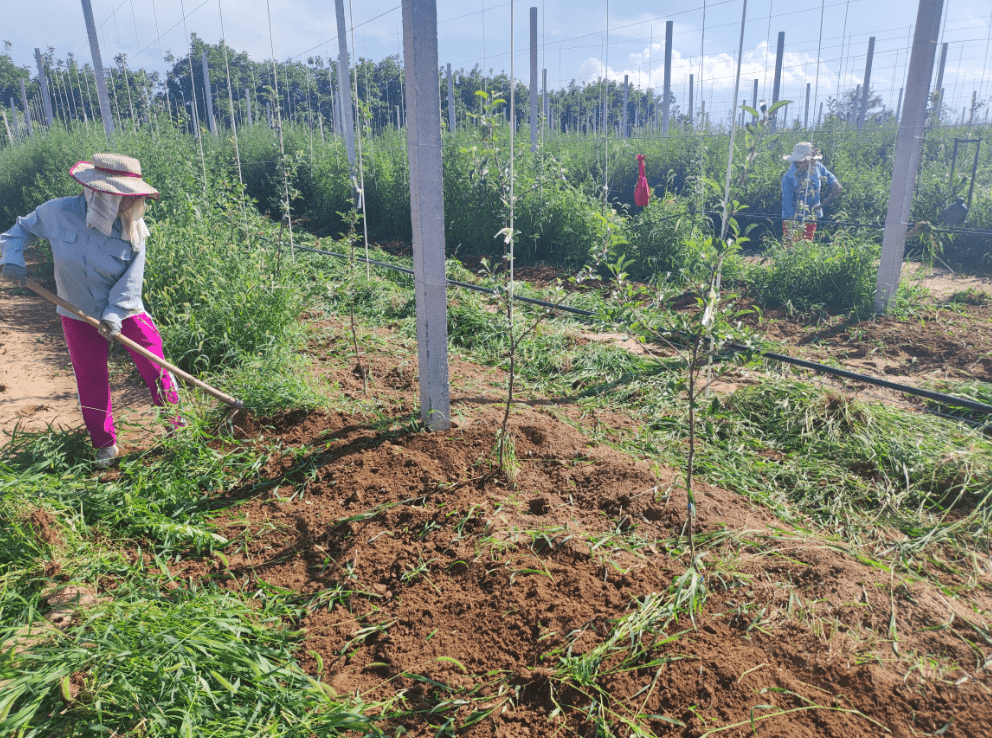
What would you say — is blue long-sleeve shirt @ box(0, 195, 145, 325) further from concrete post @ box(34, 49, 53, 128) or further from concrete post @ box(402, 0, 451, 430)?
concrete post @ box(34, 49, 53, 128)

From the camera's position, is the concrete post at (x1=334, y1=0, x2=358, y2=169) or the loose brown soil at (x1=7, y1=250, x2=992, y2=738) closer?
the loose brown soil at (x1=7, y1=250, x2=992, y2=738)

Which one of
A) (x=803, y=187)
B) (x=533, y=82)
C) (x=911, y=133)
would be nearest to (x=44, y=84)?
(x=533, y=82)

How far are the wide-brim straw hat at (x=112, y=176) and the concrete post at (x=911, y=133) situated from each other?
568 cm

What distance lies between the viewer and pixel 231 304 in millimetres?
4699

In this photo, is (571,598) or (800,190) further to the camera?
(800,190)

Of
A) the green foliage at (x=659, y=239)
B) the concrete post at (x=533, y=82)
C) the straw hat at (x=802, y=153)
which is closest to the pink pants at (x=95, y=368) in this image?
the green foliage at (x=659, y=239)

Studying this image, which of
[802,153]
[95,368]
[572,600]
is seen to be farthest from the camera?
[802,153]

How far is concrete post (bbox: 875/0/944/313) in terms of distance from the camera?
5266mm

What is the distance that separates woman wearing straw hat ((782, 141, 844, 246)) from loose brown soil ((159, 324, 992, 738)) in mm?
5520

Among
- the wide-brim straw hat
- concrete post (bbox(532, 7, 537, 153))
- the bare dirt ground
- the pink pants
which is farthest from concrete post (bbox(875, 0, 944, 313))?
concrete post (bbox(532, 7, 537, 153))

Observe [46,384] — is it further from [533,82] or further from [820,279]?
[533,82]

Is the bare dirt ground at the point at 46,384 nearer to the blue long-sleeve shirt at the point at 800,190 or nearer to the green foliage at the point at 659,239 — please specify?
the green foliage at the point at 659,239

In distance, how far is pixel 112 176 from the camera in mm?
3328

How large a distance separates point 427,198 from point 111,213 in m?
1.68
